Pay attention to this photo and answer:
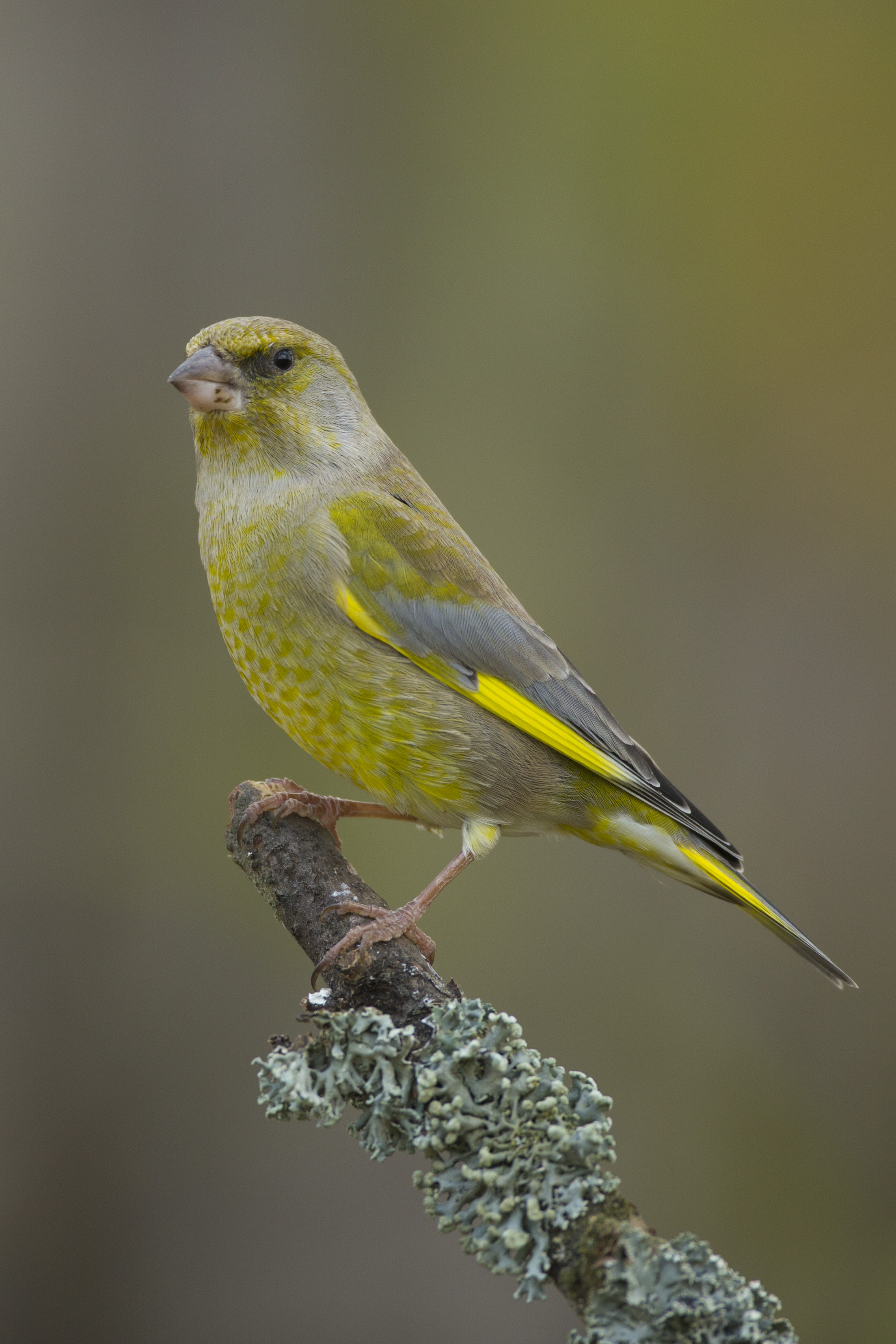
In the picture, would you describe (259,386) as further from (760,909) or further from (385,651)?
(760,909)

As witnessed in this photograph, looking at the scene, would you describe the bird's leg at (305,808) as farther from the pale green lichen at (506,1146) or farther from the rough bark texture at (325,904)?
the pale green lichen at (506,1146)

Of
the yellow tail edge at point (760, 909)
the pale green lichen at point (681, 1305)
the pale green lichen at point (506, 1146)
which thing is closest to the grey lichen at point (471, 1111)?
the pale green lichen at point (506, 1146)

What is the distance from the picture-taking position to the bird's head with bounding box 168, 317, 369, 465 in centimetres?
267

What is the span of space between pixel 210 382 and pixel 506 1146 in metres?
1.76

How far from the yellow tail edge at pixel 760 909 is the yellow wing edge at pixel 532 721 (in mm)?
248

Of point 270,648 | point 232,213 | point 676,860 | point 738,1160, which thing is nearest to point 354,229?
point 232,213

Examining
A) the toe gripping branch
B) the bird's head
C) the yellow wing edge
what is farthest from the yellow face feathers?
the toe gripping branch

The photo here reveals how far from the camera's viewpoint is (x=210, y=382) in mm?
2648

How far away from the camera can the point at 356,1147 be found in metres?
4.06

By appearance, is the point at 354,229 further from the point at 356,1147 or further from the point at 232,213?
the point at 356,1147

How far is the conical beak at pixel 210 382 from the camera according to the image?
261cm

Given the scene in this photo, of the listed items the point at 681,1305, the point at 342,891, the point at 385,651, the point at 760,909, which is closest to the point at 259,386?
the point at 385,651

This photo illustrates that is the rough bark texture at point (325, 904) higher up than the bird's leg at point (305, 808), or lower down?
lower down

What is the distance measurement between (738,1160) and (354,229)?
387 cm
